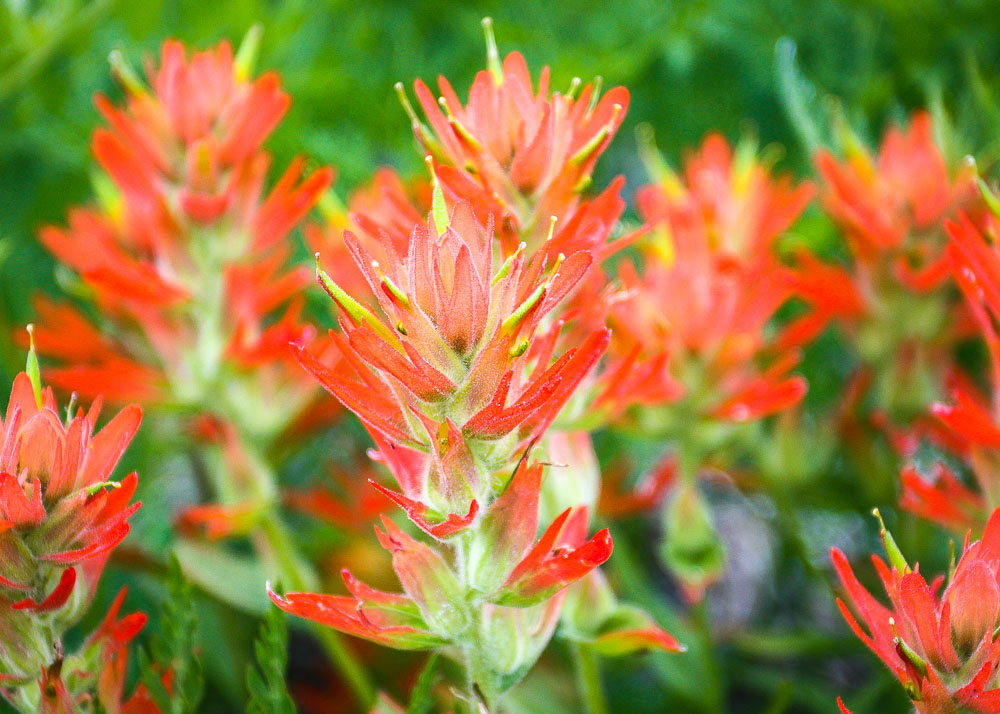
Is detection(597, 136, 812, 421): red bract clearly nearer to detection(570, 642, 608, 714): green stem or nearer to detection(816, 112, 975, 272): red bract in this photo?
detection(816, 112, 975, 272): red bract

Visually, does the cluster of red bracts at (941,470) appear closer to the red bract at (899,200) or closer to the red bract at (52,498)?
the red bract at (899,200)

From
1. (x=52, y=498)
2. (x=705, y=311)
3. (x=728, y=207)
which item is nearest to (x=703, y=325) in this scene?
(x=705, y=311)

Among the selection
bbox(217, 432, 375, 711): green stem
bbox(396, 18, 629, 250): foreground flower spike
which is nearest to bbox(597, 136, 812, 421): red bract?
bbox(396, 18, 629, 250): foreground flower spike

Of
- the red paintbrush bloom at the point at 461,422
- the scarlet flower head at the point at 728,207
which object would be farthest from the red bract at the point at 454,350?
the scarlet flower head at the point at 728,207

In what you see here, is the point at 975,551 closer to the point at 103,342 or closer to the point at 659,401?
the point at 659,401

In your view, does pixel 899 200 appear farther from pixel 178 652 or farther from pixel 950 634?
pixel 178 652

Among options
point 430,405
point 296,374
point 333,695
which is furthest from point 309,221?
point 430,405

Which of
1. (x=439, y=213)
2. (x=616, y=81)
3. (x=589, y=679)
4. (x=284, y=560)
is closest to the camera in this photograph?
(x=439, y=213)
